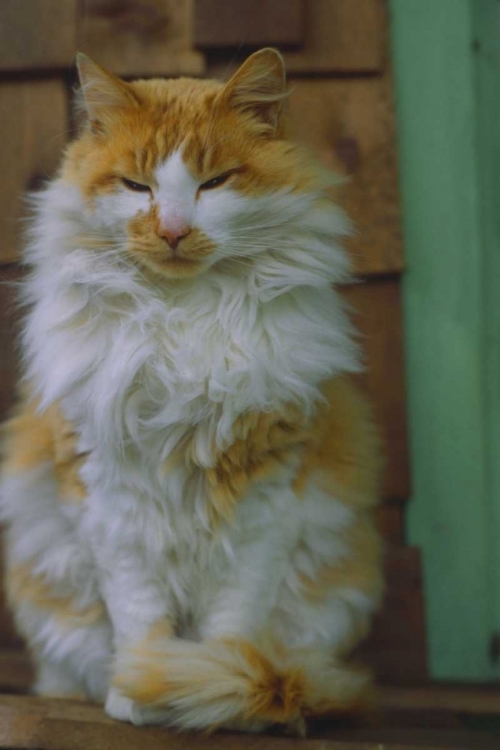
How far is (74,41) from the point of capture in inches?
88.1

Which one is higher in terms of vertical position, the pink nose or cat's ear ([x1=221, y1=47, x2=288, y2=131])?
cat's ear ([x1=221, y1=47, x2=288, y2=131])

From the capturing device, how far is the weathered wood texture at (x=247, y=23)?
2.21m

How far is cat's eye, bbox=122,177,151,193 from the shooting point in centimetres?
158

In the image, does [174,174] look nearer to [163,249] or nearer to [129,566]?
[163,249]

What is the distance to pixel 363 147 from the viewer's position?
7.36 ft

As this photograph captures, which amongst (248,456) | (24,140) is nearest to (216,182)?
(248,456)

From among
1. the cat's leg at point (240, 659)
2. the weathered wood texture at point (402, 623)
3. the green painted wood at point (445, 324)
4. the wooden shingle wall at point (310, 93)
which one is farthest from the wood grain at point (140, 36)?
the weathered wood texture at point (402, 623)

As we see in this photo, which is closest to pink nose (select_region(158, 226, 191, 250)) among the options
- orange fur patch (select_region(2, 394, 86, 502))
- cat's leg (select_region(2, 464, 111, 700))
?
orange fur patch (select_region(2, 394, 86, 502))

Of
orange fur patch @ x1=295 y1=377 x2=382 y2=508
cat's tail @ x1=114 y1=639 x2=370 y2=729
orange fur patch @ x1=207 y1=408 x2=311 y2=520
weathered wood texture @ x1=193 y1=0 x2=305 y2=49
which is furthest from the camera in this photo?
weathered wood texture @ x1=193 y1=0 x2=305 y2=49

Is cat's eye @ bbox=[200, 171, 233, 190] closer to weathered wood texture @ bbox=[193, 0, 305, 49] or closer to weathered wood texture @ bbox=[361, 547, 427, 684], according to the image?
weathered wood texture @ bbox=[193, 0, 305, 49]

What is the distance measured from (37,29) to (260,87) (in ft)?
2.86

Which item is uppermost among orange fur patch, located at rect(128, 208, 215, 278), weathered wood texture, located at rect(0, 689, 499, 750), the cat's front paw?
orange fur patch, located at rect(128, 208, 215, 278)

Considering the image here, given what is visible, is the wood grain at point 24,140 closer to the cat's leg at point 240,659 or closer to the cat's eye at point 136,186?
the cat's eye at point 136,186

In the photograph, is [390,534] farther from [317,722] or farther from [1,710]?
[1,710]
